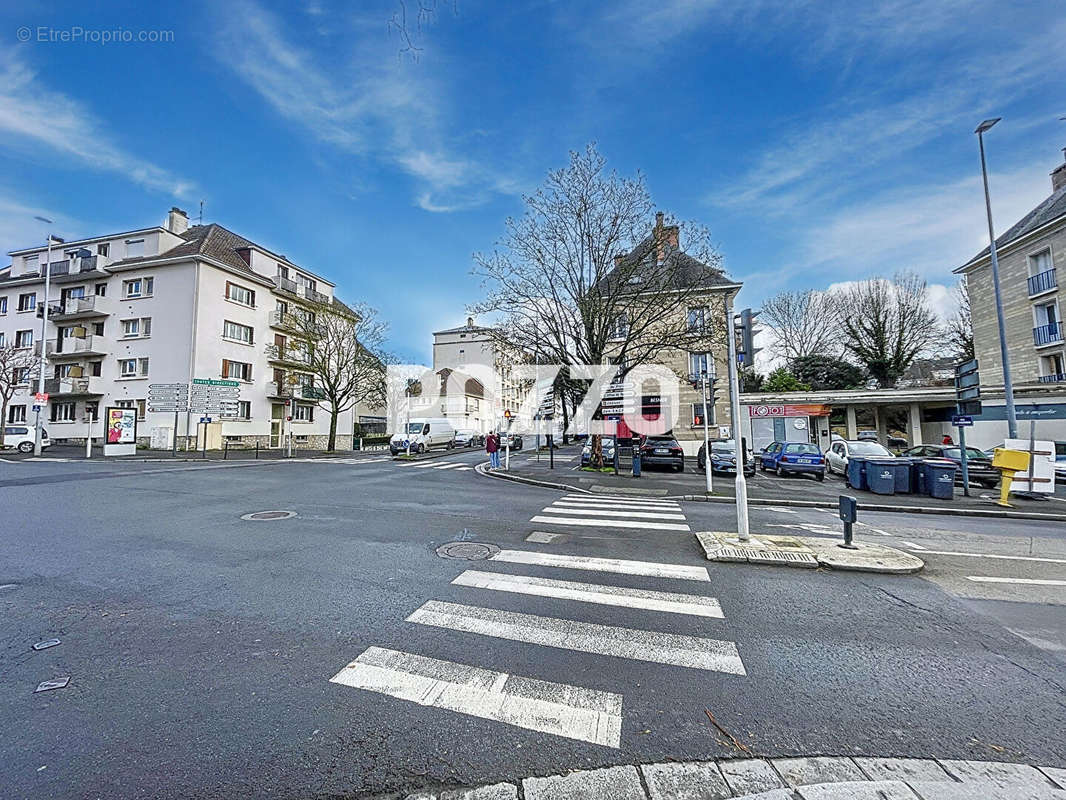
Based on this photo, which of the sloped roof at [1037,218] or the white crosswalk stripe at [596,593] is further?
the sloped roof at [1037,218]

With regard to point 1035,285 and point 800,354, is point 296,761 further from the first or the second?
point 800,354

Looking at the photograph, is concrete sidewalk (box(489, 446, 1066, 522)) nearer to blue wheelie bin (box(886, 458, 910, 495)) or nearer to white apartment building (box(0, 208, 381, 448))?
blue wheelie bin (box(886, 458, 910, 495))

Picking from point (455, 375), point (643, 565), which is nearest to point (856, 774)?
point (643, 565)

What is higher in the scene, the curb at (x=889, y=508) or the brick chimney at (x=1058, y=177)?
the brick chimney at (x=1058, y=177)

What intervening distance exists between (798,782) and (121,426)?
32401 mm

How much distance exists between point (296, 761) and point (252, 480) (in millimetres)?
14704

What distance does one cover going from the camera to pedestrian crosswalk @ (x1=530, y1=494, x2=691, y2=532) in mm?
8859

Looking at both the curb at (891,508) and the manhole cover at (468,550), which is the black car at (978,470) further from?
the manhole cover at (468,550)

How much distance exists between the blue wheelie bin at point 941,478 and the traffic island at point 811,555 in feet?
28.1

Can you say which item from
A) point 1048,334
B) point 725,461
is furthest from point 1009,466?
point 1048,334

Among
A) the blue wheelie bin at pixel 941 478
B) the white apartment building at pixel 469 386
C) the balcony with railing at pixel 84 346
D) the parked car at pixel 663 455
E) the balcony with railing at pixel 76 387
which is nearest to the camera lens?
the blue wheelie bin at pixel 941 478

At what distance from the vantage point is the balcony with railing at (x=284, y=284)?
35.2m

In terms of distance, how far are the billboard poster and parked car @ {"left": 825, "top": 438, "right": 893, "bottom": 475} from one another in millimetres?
35096

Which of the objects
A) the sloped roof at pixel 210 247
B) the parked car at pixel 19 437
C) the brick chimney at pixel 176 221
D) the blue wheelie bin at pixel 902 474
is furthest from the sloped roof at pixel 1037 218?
the parked car at pixel 19 437
